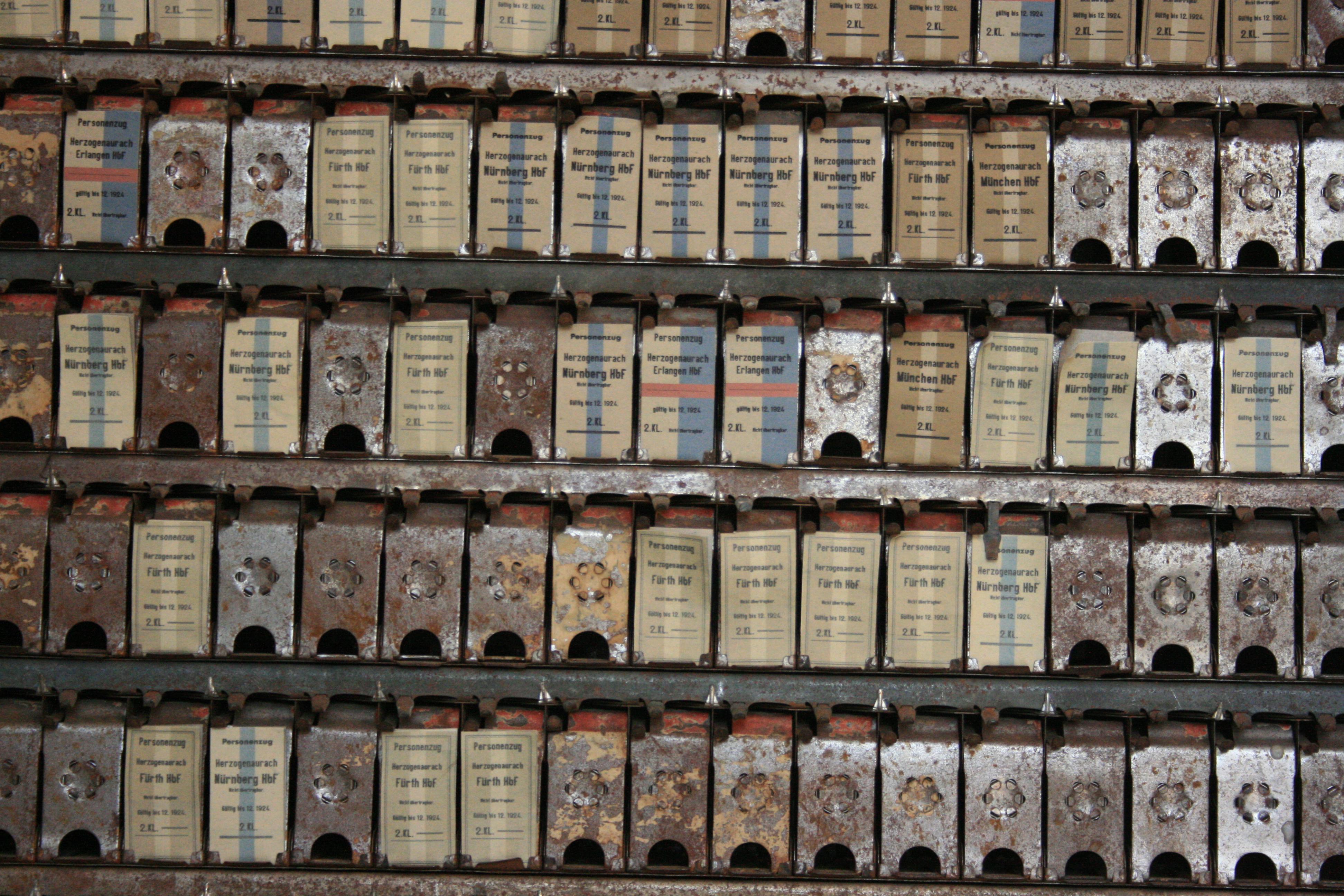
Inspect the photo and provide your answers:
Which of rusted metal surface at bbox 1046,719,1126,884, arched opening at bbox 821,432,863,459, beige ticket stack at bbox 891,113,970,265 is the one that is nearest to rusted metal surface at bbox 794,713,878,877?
rusted metal surface at bbox 1046,719,1126,884

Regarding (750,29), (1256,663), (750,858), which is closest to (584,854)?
(750,858)

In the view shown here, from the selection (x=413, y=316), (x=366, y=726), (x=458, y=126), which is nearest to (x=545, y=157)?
(x=458, y=126)

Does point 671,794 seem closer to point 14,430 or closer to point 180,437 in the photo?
point 180,437

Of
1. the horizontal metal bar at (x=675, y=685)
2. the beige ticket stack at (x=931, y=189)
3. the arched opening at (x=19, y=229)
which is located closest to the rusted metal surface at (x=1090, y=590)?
the horizontal metal bar at (x=675, y=685)

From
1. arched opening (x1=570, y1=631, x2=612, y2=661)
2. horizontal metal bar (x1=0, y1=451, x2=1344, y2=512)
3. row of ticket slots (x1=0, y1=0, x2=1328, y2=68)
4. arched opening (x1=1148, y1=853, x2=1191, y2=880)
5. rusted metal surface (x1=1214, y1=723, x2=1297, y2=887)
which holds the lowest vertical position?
arched opening (x1=1148, y1=853, x2=1191, y2=880)

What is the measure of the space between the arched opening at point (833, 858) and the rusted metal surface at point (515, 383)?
114cm

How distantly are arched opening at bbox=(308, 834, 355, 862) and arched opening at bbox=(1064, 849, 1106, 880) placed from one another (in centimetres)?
164

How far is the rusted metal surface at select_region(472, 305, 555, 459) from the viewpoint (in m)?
2.45

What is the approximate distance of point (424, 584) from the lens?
7.94 feet

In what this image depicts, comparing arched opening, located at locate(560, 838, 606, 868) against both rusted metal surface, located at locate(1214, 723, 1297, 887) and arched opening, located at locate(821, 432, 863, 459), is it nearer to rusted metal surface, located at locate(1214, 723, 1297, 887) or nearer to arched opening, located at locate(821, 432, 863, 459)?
arched opening, located at locate(821, 432, 863, 459)

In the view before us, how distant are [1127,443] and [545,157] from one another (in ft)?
4.88

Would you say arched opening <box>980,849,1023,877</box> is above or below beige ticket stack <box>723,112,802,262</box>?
below

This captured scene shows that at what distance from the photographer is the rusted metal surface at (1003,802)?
240cm

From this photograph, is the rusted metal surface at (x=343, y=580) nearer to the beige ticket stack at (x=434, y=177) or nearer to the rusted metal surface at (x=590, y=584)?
the rusted metal surface at (x=590, y=584)
